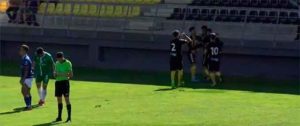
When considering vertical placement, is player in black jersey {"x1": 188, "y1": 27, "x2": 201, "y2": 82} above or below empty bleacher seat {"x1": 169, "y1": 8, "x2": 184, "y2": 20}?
below

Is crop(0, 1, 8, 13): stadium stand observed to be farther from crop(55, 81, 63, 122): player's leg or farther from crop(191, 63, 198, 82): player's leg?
crop(55, 81, 63, 122): player's leg

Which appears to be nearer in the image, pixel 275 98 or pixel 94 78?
pixel 275 98

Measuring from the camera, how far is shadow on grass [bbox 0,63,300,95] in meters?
25.4

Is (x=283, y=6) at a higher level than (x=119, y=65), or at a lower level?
higher

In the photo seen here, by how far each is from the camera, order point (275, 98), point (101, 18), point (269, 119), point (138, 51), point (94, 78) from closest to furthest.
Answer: point (269, 119) < point (275, 98) < point (94, 78) < point (138, 51) < point (101, 18)

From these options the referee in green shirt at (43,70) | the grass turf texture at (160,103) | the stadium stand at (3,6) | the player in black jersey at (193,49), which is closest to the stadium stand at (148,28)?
the stadium stand at (3,6)

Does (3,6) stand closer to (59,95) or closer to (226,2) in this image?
(226,2)

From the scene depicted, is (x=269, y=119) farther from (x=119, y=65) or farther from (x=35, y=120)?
(x=119, y=65)

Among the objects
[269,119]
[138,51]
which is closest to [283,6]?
[138,51]

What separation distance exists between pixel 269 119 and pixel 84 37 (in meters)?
16.3

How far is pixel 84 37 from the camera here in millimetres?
32219

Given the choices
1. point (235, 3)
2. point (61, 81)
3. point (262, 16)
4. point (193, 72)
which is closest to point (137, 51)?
point (193, 72)

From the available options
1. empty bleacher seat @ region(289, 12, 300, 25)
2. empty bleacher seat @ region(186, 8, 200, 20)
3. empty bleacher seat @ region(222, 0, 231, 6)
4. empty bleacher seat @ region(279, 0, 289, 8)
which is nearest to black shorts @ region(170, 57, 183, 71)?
empty bleacher seat @ region(289, 12, 300, 25)

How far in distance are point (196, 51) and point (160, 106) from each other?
A: 8.85m
